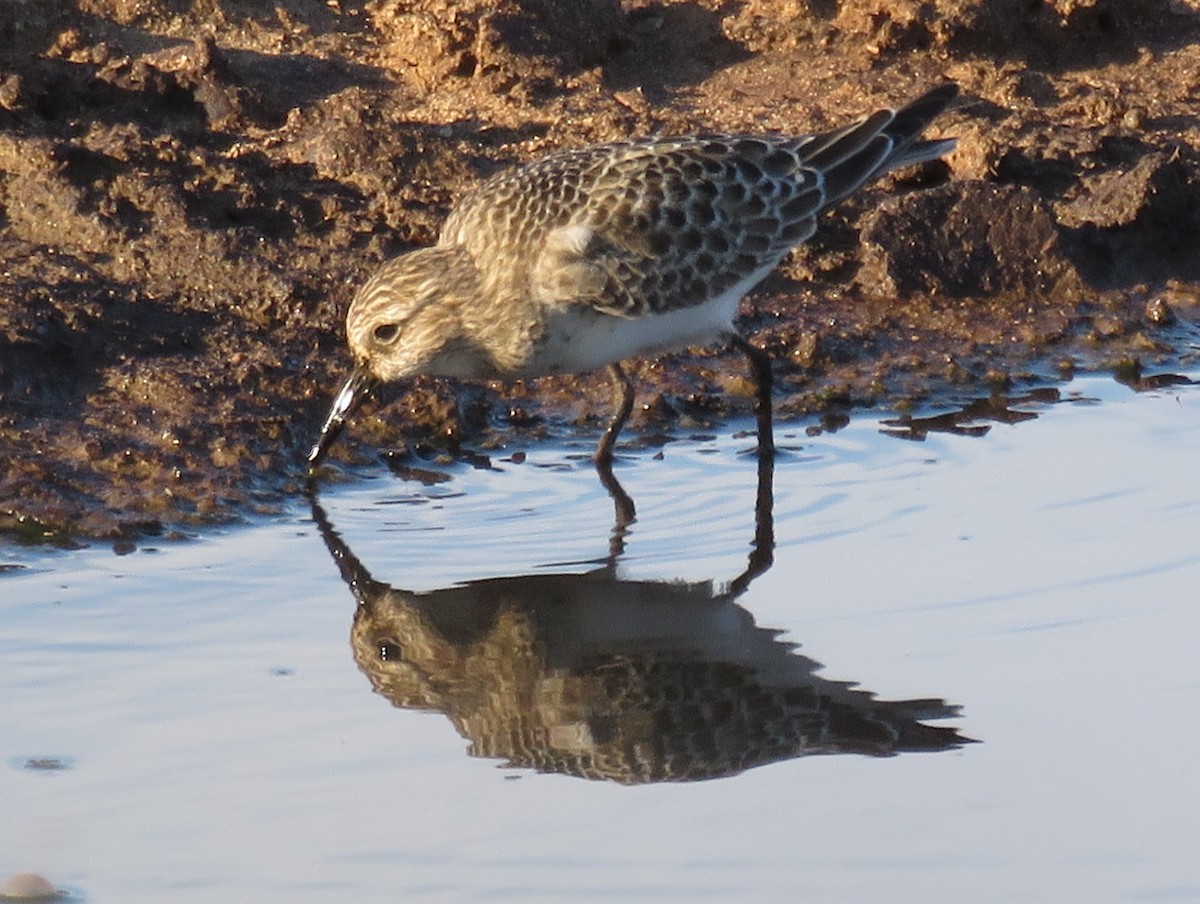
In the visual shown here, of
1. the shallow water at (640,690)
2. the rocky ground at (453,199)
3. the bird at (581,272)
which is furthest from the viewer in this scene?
the rocky ground at (453,199)

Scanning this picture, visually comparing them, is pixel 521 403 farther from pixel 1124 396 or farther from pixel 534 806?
pixel 534 806

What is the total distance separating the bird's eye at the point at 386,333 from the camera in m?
7.27

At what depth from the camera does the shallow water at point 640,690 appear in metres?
4.70

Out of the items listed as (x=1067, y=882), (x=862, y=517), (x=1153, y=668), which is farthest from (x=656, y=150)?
(x=1067, y=882)

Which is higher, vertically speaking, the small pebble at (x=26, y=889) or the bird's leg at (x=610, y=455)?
the bird's leg at (x=610, y=455)

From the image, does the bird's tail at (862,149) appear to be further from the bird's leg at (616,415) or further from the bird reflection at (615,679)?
the bird reflection at (615,679)

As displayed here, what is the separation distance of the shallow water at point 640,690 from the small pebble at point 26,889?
51 millimetres

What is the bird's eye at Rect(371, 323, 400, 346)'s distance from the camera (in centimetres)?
727

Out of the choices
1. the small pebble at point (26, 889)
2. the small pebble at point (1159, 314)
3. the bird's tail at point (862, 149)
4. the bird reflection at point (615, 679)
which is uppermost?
the bird's tail at point (862, 149)

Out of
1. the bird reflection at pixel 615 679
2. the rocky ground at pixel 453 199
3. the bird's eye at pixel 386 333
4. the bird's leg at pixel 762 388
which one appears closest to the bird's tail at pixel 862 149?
the bird's leg at pixel 762 388

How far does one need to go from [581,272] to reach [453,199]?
1.98 m

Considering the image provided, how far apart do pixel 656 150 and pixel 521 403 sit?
1.17m

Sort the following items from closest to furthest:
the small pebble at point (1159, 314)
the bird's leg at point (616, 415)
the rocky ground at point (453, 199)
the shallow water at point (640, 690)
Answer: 1. the shallow water at point (640, 690)
2. the bird's leg at point (616, 415)
3. the rocky ground at point (453, 199)
4. the small pebble at point (1159, 314)

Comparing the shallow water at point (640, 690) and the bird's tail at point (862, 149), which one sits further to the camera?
the bird's tail at point (862, 149)
